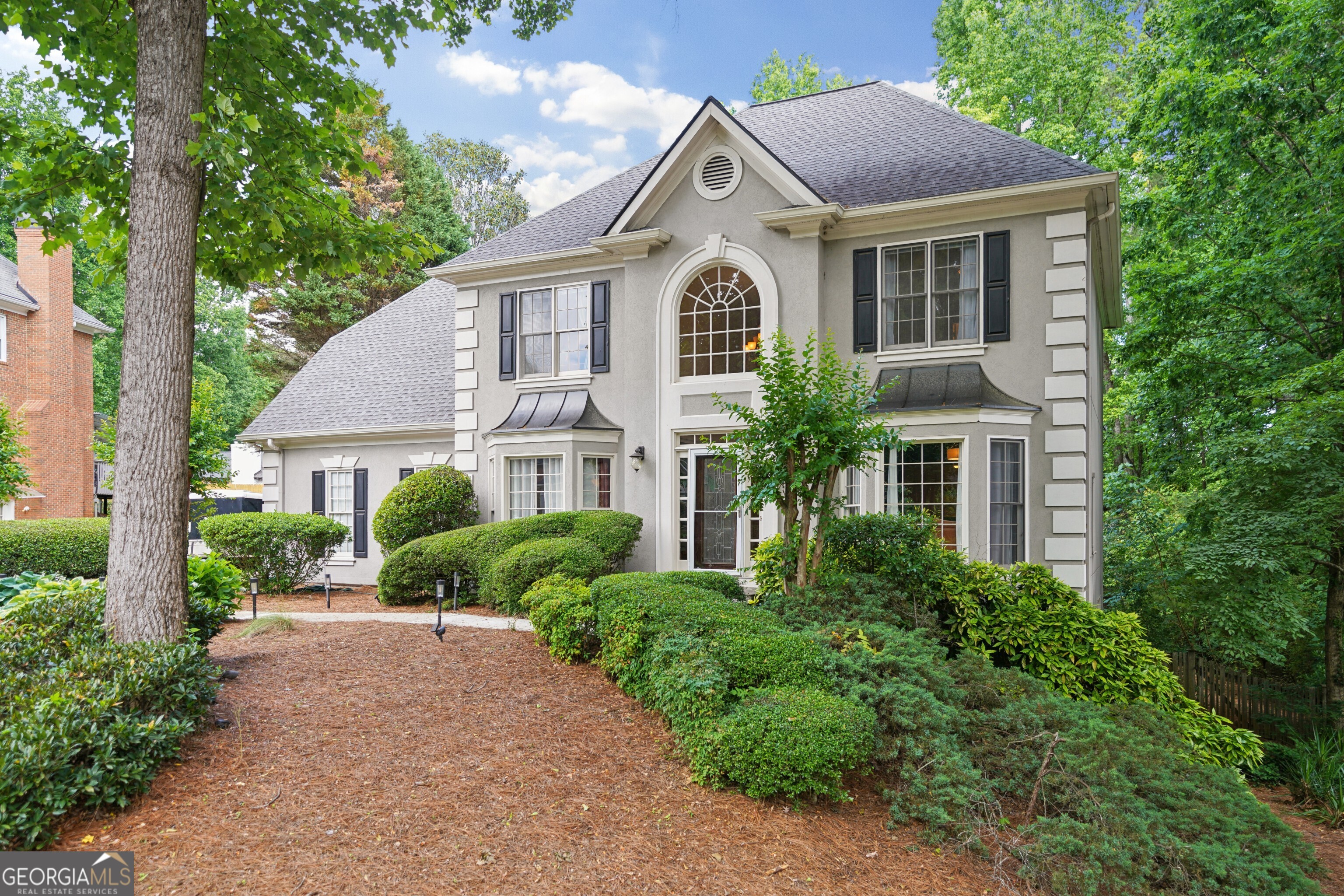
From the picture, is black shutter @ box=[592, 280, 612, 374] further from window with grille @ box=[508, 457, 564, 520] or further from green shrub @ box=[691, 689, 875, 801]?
green shrub @ box=[691, 689, 875, 801]

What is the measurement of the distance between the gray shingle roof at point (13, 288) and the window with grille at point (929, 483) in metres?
22.4

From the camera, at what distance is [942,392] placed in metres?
10.6

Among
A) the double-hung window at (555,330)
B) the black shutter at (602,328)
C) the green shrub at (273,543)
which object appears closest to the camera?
the green shrub at (273,543)

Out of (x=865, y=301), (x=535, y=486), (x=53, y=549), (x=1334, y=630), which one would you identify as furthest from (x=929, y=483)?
(x=53, y=549)

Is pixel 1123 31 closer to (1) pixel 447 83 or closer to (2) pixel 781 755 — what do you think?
(1) pixel 447 83

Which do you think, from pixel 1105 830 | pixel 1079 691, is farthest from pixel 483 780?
pixel 1079 691

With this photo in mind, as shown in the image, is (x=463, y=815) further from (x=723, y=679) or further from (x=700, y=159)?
(x=700, y=159)

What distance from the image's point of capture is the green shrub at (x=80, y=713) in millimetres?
3842

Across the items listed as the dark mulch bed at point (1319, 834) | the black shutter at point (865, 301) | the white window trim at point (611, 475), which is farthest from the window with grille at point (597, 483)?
the dark mulch bed at point (1319, 834)

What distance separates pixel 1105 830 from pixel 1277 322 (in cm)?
1105

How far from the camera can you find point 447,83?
2367cm

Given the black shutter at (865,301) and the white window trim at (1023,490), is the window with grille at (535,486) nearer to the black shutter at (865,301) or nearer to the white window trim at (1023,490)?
the black shutter at (865,301)

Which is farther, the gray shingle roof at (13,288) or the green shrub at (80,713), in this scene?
the gray shingle roof at (13,288)

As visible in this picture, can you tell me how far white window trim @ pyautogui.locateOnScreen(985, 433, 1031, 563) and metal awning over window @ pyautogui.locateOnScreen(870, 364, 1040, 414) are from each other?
39 centimetres
